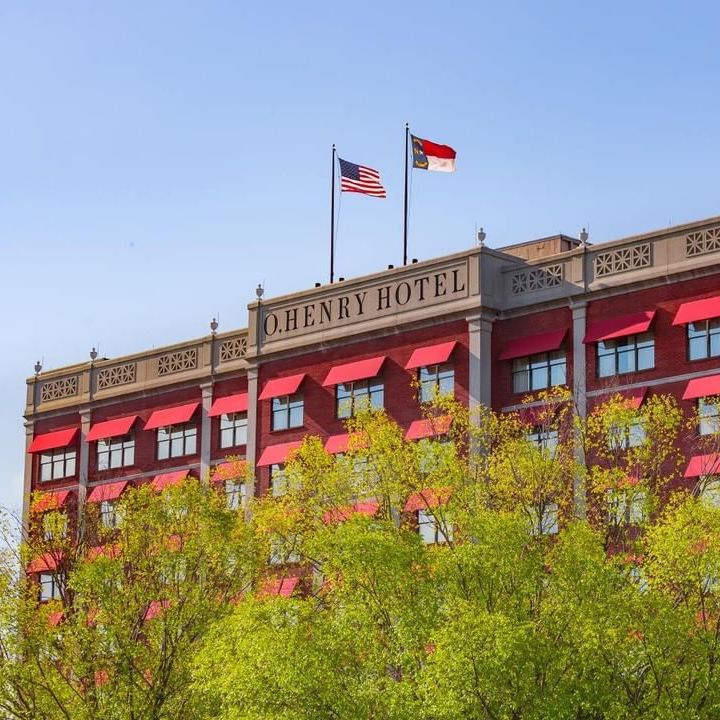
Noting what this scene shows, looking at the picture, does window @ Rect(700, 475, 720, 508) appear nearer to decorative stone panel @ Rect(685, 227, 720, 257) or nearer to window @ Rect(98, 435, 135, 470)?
decorative stone panel @ Rect(685, 227, 720, 257)

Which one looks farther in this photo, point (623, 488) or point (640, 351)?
point (640, 351)

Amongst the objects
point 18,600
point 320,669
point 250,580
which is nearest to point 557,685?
point 320,669

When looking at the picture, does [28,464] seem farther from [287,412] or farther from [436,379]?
[436,379]

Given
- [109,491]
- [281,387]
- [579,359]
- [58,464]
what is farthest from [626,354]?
[58,464]

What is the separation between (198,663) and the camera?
4884 centimetres

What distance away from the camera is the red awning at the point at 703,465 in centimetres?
5319

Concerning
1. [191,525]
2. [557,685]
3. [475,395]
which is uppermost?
[475,395]

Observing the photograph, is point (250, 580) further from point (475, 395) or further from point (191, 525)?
point (475, 395)

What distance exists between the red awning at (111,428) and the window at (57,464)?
1727 mm

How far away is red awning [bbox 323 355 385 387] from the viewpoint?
6750 centimetres

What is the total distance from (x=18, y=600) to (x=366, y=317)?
783 inches

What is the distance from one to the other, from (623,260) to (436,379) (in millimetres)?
8249

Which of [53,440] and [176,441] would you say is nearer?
[176,441]

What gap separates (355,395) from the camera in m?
68.2
